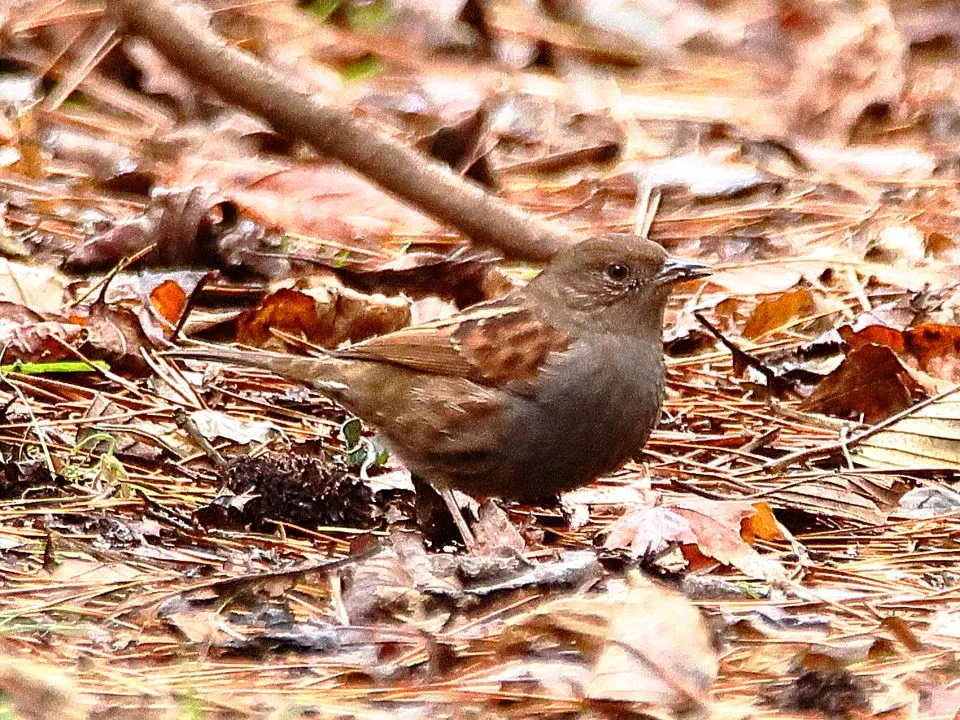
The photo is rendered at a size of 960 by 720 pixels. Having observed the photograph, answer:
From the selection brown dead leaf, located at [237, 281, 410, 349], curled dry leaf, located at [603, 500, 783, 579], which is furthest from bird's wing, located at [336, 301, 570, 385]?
brown dead leaf, located at [237, 281, 410, 349]

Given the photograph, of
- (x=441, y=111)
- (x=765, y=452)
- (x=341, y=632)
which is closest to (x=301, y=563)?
(x=341, y=632)

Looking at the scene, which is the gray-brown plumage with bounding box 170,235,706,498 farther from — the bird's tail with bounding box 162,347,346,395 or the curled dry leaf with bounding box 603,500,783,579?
the curled dry leaf with bounding box 603,500,783,579

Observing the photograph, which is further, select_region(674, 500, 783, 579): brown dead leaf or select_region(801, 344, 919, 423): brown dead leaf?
select_region(801, 344, 919, 423): brown dead leaf

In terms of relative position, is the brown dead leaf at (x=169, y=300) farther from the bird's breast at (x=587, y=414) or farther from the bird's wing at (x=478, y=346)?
the bird's breast at (x=587, y=414)

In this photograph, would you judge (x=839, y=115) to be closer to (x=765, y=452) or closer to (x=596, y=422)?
(x=765, y=452)

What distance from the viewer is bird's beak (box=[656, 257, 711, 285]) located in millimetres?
4734

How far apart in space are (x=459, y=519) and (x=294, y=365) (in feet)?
2.72

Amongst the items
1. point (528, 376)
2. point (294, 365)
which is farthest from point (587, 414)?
point (294, 365)

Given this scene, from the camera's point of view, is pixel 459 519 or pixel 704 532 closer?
pixel 704 532

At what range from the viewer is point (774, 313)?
6.18 meters

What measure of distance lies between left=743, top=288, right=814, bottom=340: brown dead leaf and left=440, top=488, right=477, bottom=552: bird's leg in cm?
183

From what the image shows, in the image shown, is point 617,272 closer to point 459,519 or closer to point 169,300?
point 459,519

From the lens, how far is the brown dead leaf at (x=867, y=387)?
533cm

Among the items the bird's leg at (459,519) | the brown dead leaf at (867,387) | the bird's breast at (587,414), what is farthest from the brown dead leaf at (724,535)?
the brown dead leaf at (867,387)
